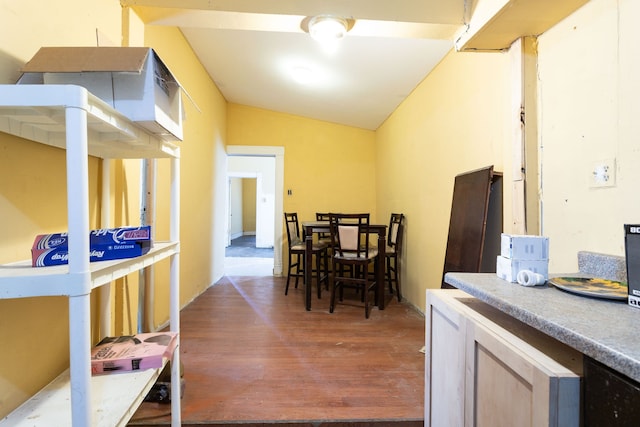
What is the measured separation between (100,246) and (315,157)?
377cm

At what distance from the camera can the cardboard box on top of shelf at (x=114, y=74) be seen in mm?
827

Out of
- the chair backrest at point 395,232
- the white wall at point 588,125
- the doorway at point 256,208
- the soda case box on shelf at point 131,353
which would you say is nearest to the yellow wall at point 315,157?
the doorway at point 256,208

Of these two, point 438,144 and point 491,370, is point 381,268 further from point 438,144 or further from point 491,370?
point 491,370

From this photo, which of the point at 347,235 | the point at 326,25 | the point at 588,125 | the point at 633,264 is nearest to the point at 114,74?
the point at 326,25

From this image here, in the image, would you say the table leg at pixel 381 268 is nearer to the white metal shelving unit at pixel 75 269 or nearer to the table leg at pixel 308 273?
the table leg at pixel 308 273

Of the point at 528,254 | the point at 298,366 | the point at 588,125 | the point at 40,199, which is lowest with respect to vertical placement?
the point at 298,366

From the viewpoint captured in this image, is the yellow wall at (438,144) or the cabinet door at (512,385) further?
the yellow wall at (438,144)

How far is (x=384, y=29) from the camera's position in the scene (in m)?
1.59

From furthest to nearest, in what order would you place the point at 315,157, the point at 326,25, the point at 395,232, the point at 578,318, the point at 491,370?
the point at 315,157, the point at 395,232, the point at 326,25, the point at 491,370, the point at 578,318

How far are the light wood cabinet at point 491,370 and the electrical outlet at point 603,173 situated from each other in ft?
2.10

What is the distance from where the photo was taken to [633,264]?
714mm

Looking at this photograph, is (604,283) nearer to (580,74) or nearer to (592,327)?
(592,327)

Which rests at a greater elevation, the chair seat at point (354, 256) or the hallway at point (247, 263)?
the chair seat at point (354, 256)

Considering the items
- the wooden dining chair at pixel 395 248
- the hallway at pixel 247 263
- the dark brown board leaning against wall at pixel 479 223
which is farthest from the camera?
the hallway at pixel 247 263
